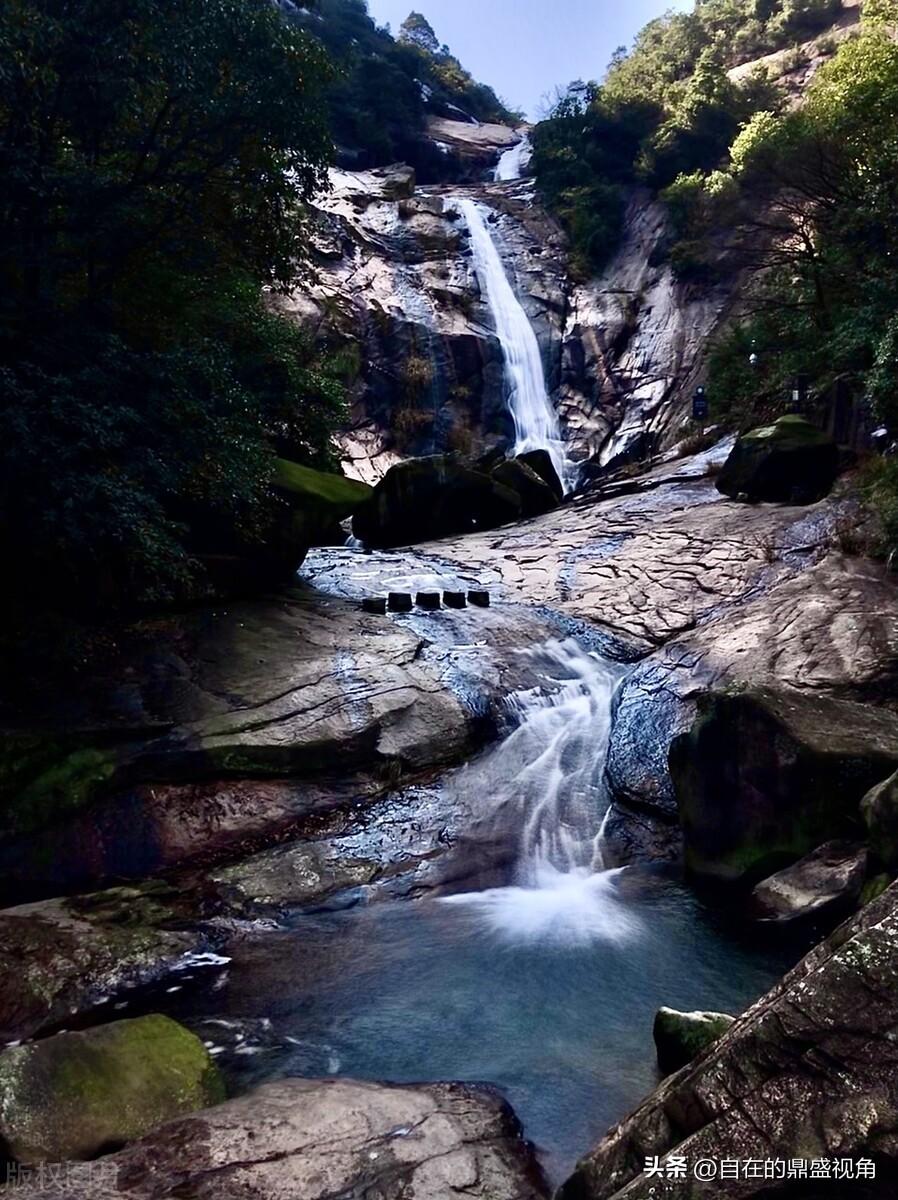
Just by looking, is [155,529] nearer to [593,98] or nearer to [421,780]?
[421,780]

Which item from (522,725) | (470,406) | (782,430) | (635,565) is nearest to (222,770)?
(522,725)

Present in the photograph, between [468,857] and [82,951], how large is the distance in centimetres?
362

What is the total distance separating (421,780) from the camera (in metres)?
9.73

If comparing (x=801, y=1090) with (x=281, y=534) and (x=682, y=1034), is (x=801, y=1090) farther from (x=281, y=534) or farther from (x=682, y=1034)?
(x=281, y=534)

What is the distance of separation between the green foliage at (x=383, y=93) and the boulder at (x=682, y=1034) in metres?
40.4

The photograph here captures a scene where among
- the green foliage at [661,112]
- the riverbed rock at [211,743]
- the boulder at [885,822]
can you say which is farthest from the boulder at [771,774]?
the green foliage at [661,112]

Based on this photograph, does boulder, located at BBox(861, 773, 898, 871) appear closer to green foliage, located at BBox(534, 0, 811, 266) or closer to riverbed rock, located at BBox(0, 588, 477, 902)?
riverbed rock, located at BBox(0, 588, 477, 902)

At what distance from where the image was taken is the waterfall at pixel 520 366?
27453 millimetres

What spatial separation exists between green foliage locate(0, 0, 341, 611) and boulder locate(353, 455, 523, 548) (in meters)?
6.95

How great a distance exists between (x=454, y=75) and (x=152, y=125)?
160 ft

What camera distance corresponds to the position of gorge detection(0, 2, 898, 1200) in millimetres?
4152

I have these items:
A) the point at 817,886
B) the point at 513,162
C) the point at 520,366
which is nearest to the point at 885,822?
the point at 817,886

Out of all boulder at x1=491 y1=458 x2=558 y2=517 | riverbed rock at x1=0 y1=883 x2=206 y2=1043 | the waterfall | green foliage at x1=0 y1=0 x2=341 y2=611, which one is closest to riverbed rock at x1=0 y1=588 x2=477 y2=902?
riverbed rock at x1=0 y1=883 x2=206 y2=1043

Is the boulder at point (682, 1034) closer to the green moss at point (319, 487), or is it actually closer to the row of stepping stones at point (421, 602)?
the row of stepping stones at point (421, 602)
